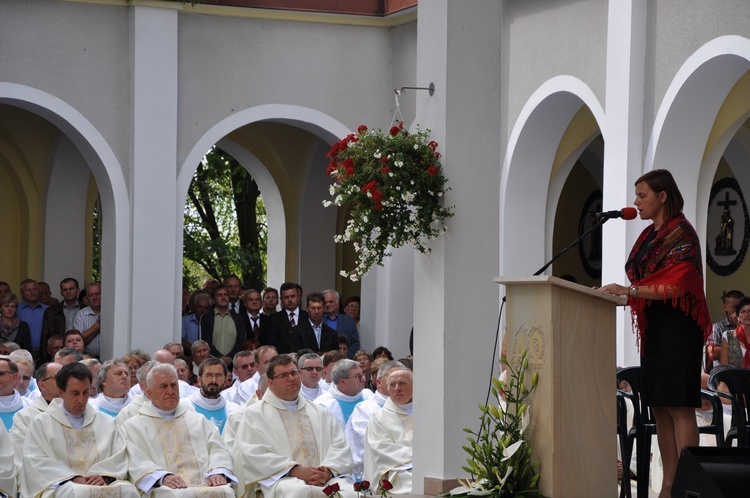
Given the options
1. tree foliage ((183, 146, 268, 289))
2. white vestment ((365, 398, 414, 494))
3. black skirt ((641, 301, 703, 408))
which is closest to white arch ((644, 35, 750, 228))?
white vestment ((365, 398, 414, 494))

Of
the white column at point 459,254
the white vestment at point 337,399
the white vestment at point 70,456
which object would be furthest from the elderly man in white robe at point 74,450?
the white column at point 459,254

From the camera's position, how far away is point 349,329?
14344mm

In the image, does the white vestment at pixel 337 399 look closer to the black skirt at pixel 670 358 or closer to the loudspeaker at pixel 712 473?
the black skirt at pixel 670 358

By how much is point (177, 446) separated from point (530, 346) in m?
4.24

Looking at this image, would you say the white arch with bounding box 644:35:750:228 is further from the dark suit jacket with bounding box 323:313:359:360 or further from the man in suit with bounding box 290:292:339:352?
the dark suit jacket with bounding box 323:313:359:360

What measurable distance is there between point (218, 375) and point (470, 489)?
476 cm

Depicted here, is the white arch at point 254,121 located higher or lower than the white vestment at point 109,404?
higher

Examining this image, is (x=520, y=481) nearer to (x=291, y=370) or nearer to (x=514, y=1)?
(x=291, y=370)

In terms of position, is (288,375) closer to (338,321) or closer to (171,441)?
(171,441)

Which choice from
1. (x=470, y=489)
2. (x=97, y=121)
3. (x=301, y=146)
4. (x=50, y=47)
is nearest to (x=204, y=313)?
(x=97, y=121)

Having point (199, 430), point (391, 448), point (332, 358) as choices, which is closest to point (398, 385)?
point (391, 448)

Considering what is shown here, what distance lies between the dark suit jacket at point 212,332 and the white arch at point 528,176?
118 inches

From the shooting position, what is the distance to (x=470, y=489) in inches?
229

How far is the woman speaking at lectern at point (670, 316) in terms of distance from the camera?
5.71m
